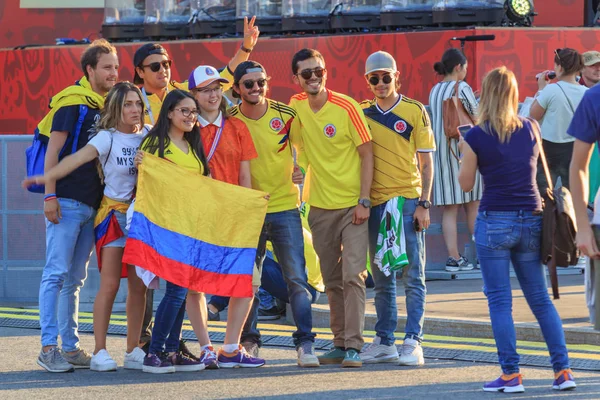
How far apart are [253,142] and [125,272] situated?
1.16 metres

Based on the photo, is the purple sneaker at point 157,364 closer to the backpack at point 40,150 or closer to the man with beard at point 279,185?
the man with beard at point 279,185

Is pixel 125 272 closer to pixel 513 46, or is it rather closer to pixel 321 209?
pixel 321 209

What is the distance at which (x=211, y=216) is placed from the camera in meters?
8.32

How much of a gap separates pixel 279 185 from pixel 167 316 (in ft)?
3.63

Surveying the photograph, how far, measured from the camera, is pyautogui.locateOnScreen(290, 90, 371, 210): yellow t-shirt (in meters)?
8.41

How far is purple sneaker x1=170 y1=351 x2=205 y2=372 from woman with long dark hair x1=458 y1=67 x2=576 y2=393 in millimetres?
1936

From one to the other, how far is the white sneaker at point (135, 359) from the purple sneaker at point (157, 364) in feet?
0.50

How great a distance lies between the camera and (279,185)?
8484mm

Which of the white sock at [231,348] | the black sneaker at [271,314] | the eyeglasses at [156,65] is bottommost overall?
the black sneaker at [271,314]

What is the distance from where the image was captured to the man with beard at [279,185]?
332 inches

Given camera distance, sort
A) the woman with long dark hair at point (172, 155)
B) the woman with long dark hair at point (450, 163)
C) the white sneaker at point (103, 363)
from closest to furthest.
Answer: the woman with long dark hair at point (172, 155), the white sneaker at point (103, 363), the woman with long dark hair at point (450, 163)

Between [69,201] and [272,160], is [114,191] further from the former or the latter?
[272,160]

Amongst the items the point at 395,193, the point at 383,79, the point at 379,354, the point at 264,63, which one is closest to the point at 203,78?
the point at 383,79

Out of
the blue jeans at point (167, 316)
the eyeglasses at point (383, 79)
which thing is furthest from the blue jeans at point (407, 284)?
the blue jeans at point (167, 316)
